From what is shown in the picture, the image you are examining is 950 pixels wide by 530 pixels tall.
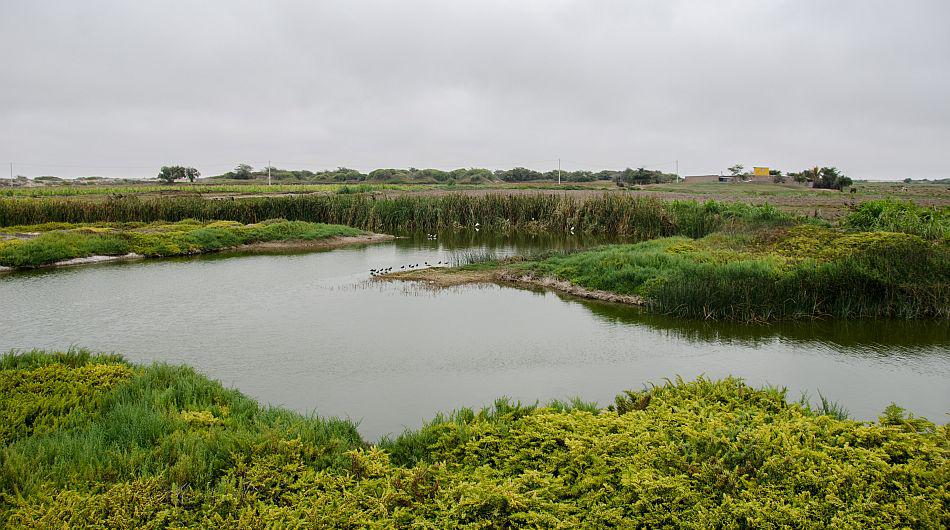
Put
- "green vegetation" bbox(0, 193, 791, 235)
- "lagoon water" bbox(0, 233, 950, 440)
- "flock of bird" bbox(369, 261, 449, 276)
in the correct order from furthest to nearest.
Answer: "green vegetation" bbox(0, 193, 791, 235) < "flock of bird" bbox(369, 261, 449, 276) < "lagoon water" bbox(0, 233, 950, 440)

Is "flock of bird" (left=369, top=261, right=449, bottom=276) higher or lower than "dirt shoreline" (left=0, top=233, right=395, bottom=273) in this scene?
lower

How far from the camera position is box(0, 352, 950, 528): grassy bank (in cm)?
374

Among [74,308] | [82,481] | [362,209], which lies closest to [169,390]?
[82,481]

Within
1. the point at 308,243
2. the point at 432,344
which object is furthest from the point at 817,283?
the point at 308,243

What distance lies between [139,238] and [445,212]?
1434cm

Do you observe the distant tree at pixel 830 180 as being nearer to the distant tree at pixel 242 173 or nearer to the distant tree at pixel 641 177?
the distant tree at pixel 641 177

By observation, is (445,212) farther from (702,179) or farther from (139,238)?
(702,179)

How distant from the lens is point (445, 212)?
3145cm

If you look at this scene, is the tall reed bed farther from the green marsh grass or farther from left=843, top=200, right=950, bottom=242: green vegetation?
the green marsh grass

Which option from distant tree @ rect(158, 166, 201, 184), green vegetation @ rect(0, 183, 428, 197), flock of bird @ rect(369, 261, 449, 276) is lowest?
flock of bird @ rect(369, 261, 449, 276)

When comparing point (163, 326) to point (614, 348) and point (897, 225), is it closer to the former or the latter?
point (614, 348)

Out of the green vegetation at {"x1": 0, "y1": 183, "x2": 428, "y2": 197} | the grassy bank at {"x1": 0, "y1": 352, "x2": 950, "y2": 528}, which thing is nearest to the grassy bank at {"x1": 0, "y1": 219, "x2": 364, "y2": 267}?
the grassy bank at {"x1": 0, "y1": 352, "x2": 950, "y2": 528}

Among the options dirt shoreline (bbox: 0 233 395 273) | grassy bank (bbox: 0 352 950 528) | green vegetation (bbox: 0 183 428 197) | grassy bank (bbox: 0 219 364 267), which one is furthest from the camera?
green vegetation (bbox: 0 183 428 197)

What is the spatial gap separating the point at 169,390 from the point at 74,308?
8.47m
